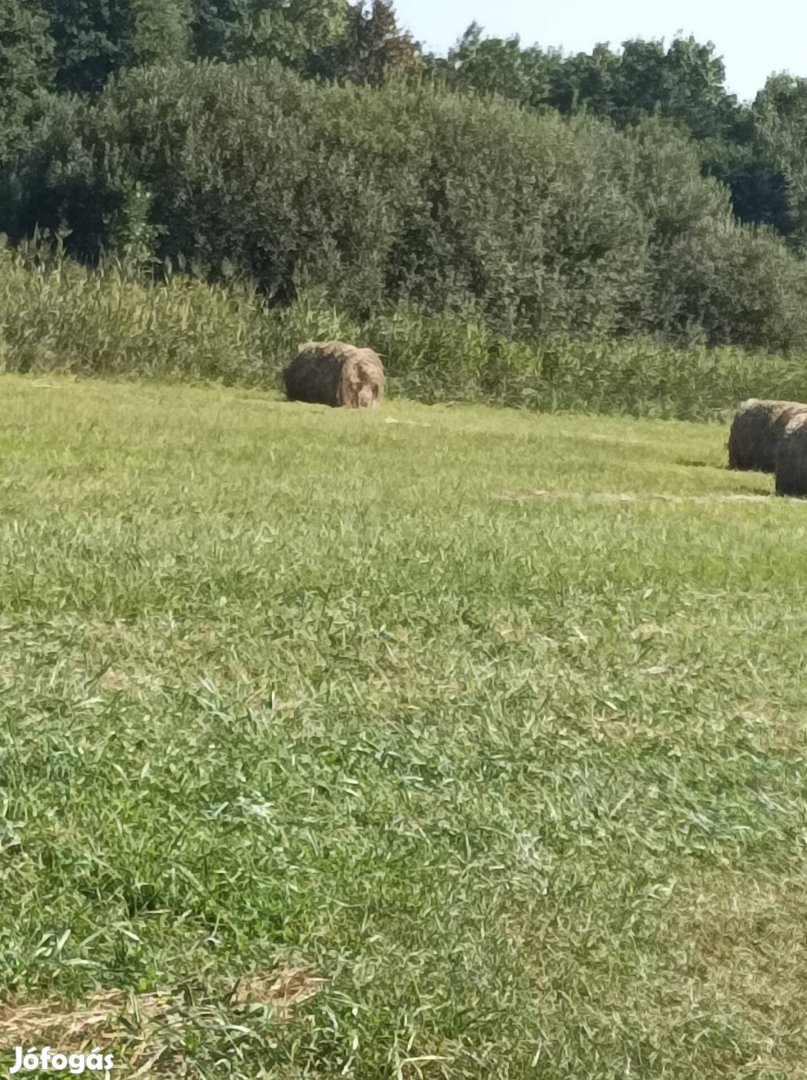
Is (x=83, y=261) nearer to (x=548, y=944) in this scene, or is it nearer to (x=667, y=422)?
(x=667, y=422)

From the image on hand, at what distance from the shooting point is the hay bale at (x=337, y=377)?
2591 centimetres

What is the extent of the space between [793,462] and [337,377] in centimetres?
1008

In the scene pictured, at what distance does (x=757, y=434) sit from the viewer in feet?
67.8

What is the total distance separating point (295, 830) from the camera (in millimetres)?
4996

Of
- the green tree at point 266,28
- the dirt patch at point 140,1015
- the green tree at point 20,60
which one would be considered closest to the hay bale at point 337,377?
the dirt patch at point 140,1015

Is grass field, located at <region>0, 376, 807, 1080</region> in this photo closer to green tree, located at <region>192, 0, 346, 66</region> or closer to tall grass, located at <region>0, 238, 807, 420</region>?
tall grass, located at <region>0, 238, 807, 420</region>

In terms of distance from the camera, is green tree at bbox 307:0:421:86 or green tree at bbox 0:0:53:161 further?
green tree at bbox 307:0:421:86

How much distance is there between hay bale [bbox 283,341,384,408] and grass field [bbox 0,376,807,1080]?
15155 millimetres

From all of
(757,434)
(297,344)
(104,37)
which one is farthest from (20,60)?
(757,434)

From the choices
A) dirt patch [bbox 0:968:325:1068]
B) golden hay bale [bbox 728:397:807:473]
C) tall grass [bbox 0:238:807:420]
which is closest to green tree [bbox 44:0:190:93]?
tall grass [bbox 0:238:807:420]

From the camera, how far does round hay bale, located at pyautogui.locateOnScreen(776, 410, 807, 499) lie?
17.1 m

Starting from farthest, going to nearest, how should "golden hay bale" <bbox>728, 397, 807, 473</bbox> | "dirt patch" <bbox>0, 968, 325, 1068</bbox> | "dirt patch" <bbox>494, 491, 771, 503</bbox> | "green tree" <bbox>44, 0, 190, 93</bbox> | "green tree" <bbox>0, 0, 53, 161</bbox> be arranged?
"green tree" <bbox>44, 0, 190, 93</bbox>
"green tree" <bbox>0, 0, 53, 161</bbox>
"golden hay bale" <bbox>728, 397, 807, 473</bbox>
"dirt patch" <bbox>494, 491, 771, 503</bbox>
"dirt patch" <bbox>0, 968, 325, 1068</bbox>

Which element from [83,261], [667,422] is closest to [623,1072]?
[667,422]

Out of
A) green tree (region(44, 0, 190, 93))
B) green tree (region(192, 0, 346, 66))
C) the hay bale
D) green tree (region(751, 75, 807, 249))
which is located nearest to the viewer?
the hay bale
